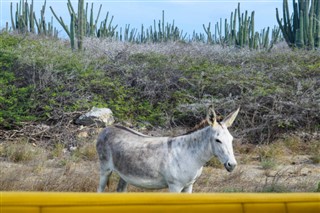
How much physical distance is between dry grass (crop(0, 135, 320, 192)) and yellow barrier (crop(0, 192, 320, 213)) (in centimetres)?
681

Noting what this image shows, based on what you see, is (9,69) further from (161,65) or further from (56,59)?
(161,65)

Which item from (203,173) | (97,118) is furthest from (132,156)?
(97,118)

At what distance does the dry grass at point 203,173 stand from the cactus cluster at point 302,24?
852cm

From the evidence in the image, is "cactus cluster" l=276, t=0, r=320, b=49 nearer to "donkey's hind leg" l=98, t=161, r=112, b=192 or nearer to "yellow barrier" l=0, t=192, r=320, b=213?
"donkey's hind leg" l=98, t=161, r=112, b=192

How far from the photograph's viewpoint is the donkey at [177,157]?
722 centimetres

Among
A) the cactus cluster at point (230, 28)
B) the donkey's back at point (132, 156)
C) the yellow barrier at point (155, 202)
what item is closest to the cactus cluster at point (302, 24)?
the cactus cluster at point (230, 28)

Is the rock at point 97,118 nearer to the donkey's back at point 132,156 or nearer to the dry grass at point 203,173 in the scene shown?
the dry grass at point 203,173

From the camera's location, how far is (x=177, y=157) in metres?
7.31

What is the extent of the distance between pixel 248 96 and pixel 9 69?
699 centimetres

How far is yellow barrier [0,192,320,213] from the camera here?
221cm

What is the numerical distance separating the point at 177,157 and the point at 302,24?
16107 millimetres

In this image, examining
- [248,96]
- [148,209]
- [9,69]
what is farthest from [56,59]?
[148,209]

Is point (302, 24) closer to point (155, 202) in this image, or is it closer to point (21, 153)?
point (21, 153)

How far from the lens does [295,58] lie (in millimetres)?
18984
